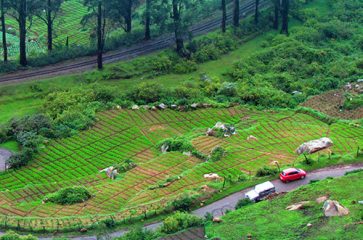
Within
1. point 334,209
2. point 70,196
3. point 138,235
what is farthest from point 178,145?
point 334,209

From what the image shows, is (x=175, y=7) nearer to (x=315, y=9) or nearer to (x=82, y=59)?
(x=82, y=59)

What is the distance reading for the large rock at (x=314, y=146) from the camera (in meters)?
58.6

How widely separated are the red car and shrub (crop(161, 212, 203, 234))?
9044mm

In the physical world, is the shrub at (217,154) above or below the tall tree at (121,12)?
Result: below

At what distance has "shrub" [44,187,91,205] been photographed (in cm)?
5300

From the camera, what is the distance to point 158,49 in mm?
88125

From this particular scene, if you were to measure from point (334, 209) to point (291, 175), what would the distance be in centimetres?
690

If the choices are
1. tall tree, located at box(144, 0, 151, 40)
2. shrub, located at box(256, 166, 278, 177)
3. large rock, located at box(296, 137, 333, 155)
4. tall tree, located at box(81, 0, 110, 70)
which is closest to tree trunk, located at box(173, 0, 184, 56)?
tall tree, located at box(144, 0, 151, 40)

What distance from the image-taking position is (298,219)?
47188mm

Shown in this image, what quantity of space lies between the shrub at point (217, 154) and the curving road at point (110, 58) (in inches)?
1120

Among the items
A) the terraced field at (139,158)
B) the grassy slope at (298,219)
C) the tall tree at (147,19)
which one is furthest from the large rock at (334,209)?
the tall tree at (147,19)

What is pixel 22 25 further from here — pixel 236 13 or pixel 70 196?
pixel 70 196

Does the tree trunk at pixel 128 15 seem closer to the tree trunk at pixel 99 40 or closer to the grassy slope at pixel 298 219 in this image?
the tree trunk at pixel 99 40

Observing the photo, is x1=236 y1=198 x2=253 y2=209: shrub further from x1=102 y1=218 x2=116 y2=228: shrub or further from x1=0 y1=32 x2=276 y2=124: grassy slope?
x1=0 y1=32 x2=276 y2=124: grassy slope
